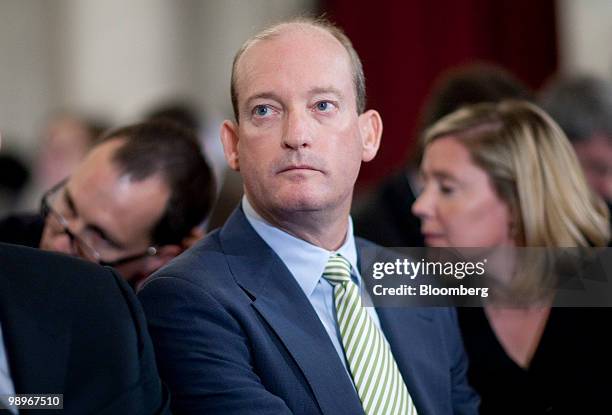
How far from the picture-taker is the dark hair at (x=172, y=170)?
2359mm

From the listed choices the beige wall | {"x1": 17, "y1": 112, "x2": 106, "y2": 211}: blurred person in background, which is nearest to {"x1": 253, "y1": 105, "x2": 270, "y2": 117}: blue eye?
{"x1": 17, "y1": 112, "x2": 106, "y2": 211}: blurred person in background

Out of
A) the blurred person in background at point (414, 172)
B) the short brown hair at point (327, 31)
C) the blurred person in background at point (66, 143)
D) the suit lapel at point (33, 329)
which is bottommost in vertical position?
the blurred person in background at point (66, 143)

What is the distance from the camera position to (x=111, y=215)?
7.63 ft

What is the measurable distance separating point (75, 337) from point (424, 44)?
469 centimetres

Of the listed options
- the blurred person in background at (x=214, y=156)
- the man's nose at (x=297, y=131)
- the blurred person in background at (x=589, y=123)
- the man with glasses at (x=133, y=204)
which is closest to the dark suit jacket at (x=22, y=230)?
the man with glasses at (x=133, y=204)

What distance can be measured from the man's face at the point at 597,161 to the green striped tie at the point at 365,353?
1.64m

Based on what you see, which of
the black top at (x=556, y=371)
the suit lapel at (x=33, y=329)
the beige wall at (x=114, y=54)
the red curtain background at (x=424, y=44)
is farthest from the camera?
the beige wall at (x=114, y=54)

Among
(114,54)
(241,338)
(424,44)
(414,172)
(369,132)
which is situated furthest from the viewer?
(114,54)

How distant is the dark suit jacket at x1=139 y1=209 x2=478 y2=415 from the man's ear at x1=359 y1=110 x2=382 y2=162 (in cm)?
26

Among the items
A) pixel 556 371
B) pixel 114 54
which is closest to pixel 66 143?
pixel 114 54

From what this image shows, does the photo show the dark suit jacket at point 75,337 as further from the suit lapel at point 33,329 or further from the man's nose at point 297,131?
the man's nose at point 297,131

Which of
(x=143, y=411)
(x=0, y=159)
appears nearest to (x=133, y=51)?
(x=0, y=159)

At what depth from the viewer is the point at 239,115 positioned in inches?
72.6

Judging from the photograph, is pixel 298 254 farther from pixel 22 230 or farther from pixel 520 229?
pixel 22 230
